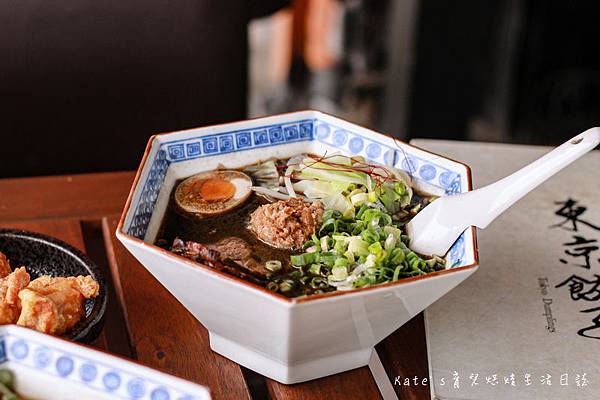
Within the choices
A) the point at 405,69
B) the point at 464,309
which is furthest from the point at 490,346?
the point at 405,69

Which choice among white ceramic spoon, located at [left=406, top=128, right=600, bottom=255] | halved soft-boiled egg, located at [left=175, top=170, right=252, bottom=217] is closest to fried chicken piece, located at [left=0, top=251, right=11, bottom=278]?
halved soft-boiled egg, located at [left=175, top=170, right=252, bottom=217]

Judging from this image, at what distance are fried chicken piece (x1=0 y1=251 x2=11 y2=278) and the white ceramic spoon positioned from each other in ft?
2.09

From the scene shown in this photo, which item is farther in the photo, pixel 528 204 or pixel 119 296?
pixel 528 204

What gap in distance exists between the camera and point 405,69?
3.34 meters

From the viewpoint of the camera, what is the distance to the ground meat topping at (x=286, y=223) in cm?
120

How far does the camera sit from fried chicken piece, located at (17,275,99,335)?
41.6 inches

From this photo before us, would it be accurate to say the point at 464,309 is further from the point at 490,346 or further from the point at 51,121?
the point at 51,121

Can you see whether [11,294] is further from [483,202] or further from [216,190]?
[483,202]

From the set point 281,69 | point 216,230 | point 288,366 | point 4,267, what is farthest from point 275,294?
point 281,69

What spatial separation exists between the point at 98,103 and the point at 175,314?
39.4 inches

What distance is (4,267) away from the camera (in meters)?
1.21

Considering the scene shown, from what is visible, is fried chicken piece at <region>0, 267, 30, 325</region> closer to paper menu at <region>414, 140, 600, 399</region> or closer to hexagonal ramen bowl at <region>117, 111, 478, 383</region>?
hexagonal ramen bowl at <region>117, 111, 478, 383</region>

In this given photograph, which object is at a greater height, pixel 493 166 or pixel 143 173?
pixel 143 173

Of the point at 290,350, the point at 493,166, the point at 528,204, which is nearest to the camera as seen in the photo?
the point at 290,350
